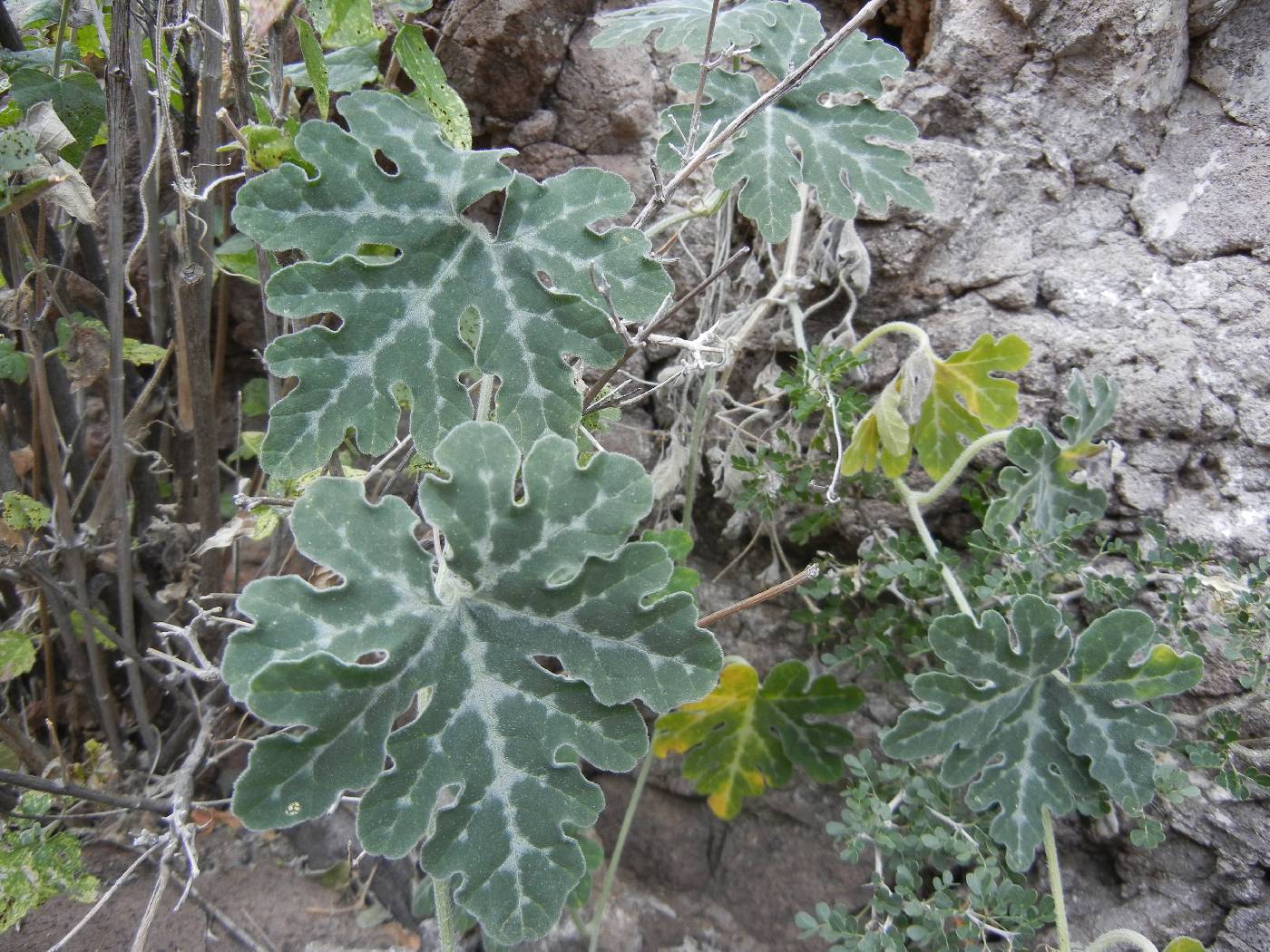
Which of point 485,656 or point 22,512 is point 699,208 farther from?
point 22,512

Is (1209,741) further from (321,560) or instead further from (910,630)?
(321,560)

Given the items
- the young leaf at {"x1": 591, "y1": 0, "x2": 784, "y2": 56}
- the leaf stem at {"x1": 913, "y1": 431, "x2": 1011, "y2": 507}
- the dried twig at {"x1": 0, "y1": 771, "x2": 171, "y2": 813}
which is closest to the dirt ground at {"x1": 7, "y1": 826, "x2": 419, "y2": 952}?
the dried twig at {"x1": 0, "y1": 771, "x2": 171, "y2": 813}

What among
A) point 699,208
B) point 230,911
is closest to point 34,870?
point 230,911

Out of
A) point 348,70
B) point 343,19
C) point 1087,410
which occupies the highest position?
point 343,19

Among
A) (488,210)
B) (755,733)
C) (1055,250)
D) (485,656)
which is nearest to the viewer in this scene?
(485,656)

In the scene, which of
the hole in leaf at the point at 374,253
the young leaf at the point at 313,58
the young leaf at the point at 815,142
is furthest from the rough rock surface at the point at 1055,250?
the hole in leaf at the point at 374,253

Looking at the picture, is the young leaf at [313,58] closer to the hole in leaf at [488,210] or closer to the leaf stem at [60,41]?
the leaf stem at [60,41]

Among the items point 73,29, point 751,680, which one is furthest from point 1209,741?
point 73,29

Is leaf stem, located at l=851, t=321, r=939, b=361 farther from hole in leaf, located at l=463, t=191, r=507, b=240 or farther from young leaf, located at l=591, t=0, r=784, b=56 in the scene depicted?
hole in leaf, located at l=463, t=191, r=507, b=240
